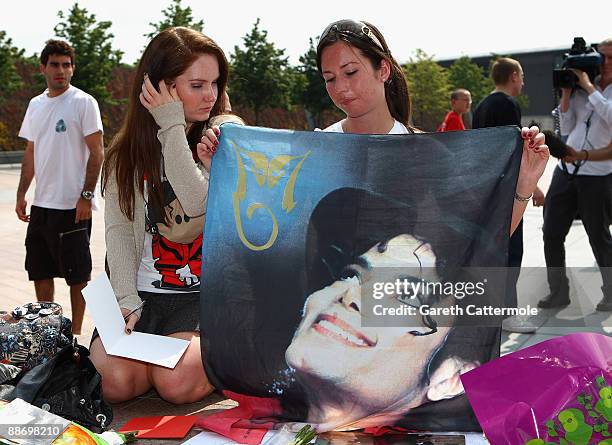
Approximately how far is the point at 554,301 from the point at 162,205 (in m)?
3.52

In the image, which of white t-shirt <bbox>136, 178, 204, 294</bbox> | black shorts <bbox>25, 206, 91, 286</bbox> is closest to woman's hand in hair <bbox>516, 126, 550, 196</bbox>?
white t-shirt <bbox>136, 178, 204, 294</bbox>

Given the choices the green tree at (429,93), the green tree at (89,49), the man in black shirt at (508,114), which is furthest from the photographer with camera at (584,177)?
the green tree at (429,93)

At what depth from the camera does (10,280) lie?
23.9ft

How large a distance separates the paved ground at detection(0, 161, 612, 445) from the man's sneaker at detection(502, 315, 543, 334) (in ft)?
0.16

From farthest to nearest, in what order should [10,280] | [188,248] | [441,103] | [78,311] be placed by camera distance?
[441,103] → [10,280] → [78,311] → [188,248]

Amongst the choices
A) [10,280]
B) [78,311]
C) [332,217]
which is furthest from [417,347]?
[10,280]

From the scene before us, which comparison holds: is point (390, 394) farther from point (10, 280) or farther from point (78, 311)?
point (10, 280)

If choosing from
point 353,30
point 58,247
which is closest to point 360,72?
point 353,30

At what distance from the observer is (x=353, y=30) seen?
3.43m

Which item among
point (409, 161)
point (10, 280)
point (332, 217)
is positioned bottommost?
point (10, 280)

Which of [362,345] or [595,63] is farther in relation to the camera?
[595,63]

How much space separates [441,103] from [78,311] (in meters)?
45.5

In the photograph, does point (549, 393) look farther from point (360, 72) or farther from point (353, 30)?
point (353, 30)

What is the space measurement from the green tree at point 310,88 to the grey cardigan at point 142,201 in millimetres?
34634
